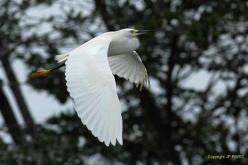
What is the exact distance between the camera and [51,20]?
9.39m

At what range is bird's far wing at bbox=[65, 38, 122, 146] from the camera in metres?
4.97

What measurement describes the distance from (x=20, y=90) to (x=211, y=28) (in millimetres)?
3895

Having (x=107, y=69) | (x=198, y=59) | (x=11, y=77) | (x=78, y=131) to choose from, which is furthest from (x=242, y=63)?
(x=107, y=69)

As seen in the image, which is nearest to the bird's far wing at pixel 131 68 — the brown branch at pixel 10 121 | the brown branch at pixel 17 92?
the brown branch at pixel 10 121

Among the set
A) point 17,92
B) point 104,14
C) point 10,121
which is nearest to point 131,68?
point 104,14

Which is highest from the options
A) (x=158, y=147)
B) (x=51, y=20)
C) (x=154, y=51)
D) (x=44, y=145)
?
(x=51, y=20)

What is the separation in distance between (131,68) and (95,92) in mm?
1797

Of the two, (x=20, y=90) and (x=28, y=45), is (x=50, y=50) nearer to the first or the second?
(x=28, y=45)

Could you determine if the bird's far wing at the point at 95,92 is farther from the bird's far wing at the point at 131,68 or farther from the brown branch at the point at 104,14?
the brown branch at the point at 104,14

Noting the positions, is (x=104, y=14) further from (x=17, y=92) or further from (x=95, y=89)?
(x=95, y=89)

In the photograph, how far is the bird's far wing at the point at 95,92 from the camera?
4.97 m

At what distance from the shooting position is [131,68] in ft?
23.1

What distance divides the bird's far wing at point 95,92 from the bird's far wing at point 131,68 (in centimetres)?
120

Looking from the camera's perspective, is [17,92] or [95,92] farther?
[17,92]
